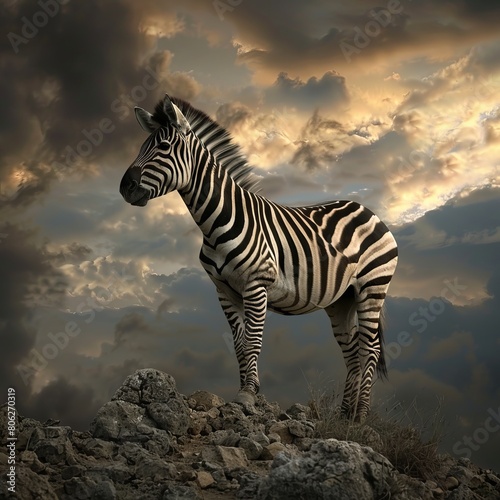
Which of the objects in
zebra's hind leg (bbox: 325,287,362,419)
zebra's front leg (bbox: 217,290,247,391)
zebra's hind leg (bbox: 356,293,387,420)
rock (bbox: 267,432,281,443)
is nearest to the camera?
rock (bbox: 267,432,281,443)

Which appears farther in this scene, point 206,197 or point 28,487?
point 206,197

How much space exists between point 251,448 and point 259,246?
12.4 ft

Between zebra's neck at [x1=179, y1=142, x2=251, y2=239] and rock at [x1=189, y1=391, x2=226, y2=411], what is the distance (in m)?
2.82

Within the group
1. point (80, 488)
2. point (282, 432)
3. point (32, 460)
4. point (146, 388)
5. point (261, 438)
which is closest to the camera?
point (80, 488)

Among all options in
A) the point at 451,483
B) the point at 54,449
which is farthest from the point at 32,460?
the point at 451,483

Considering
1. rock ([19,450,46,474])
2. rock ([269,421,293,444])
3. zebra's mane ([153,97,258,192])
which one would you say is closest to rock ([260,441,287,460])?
rock ([269,421,293,444])

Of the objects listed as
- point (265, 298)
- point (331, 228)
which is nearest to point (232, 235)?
point (265, 298)

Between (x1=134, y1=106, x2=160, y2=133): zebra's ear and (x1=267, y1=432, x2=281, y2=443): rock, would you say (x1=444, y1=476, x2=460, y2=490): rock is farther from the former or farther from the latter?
(x1=134, y1=106, x2=160, y2=133): zebra's ear

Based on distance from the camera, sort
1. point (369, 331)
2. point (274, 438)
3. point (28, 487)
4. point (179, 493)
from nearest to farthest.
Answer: point (28, 487) → point (179, 493) → point (274, 438) → point (369, 331)

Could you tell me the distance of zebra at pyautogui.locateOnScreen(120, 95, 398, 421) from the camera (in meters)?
11.5

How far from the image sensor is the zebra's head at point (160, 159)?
1119 cm

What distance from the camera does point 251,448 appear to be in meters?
9.30

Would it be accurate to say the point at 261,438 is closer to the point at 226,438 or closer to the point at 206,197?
the point at 226,438

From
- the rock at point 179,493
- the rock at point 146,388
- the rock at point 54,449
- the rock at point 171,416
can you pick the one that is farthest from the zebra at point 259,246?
the rock at point 179,493
